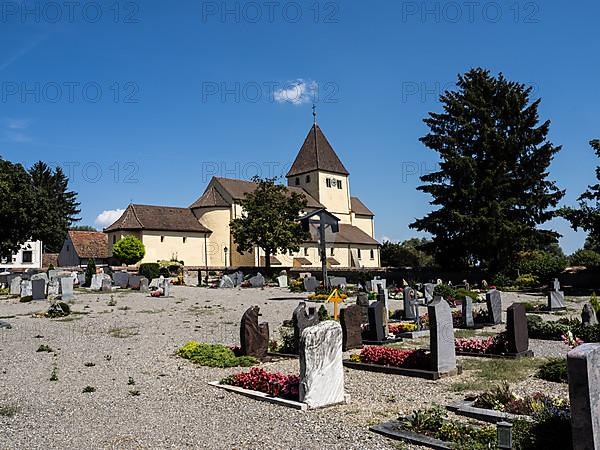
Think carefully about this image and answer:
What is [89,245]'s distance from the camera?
211 feet

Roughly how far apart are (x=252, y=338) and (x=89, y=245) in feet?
189

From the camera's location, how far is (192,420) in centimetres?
725

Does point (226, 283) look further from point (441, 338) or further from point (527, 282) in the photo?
point (441, 338)

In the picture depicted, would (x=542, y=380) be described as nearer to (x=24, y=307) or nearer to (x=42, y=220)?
(x=24, y=307)

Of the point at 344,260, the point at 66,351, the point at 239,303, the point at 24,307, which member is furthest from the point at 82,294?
the point at 344,260

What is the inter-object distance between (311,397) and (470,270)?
36355 mm

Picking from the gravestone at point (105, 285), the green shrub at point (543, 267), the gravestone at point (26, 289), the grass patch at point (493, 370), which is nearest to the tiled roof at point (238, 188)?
the gravestone at point (105, 285)

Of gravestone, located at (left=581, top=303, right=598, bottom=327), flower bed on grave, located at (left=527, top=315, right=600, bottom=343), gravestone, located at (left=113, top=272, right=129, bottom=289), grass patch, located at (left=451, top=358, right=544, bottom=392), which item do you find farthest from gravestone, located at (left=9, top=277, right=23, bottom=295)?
gravestone, located at (left=581, top=303, right=598, bottom=327)

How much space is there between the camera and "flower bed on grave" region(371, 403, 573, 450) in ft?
18.0

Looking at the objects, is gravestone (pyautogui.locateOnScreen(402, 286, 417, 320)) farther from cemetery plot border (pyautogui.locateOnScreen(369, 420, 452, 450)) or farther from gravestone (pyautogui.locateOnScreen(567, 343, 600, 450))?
gravestone (pyautogui.locateOnScreen(567, 343, 600, 450))

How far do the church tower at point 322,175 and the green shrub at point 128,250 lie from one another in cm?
2635

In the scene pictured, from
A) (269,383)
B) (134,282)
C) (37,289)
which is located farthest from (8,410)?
(134,282)

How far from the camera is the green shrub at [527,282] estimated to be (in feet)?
115

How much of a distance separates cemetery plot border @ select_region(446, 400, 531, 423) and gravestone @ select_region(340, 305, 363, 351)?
5.61 m
